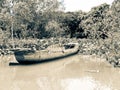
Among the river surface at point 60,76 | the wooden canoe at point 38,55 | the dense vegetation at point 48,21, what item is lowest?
the river surface at point 60,76

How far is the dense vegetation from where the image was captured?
75.2 feet

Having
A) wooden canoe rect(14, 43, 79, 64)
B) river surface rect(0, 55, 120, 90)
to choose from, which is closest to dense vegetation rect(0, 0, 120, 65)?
wooden canoe rect(14, 43, 79, 64)

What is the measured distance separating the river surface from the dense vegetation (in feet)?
16.9

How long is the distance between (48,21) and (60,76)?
14856 millimetres

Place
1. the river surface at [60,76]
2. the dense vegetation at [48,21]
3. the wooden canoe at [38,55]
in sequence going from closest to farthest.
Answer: the river surface at [60,76], the wooden canoe at [38,55], the dense vegetation at [48,21]

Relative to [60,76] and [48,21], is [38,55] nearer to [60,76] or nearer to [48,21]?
[60,76]

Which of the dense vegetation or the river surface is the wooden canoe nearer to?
the river surface

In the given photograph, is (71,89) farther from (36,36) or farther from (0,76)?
(36,36)

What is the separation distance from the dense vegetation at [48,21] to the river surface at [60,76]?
5.16 m

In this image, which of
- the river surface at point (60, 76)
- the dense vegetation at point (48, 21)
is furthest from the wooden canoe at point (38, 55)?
the dense vegetation at point (48, 21)

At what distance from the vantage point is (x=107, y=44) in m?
17.1

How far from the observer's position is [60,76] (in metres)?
13.7

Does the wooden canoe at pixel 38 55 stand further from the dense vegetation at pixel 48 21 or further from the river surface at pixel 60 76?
the dense vegetation at pixel 48 21

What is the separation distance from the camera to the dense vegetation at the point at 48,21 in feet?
75.2
